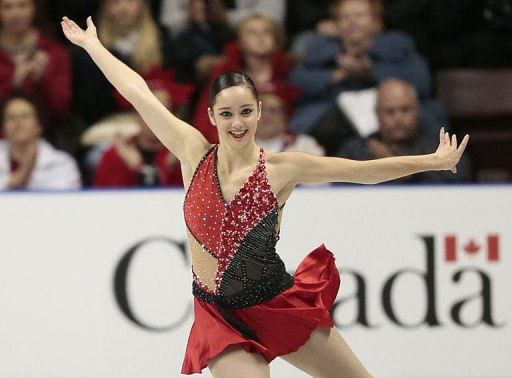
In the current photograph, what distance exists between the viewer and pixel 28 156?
609 centimetres

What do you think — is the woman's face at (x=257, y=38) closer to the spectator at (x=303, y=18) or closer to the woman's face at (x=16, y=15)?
the spectator at (x=303, y=18)

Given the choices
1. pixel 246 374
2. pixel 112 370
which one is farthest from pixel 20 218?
pixel 246 374

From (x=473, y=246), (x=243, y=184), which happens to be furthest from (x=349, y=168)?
(x=473, y=246)

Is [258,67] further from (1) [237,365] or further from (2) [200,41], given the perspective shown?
(1) [237,365]

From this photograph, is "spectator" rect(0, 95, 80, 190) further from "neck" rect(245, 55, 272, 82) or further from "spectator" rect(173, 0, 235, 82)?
"neck" rect(245, 55, 272, 82)

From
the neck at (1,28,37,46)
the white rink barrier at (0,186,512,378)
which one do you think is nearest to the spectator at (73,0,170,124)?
the neck at (1,28,37,46)

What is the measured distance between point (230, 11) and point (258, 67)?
0.54 metres

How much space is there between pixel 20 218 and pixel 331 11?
7.66 feet

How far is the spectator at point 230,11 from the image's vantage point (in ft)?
22.2

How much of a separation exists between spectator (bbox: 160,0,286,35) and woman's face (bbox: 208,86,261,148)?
3.13m

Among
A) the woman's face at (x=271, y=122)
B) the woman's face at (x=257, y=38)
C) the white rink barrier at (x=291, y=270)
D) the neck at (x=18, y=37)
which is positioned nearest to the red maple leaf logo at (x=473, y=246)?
the white rink barrier at (x=291, y=270)

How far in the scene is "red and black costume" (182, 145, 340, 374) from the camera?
3.74 m

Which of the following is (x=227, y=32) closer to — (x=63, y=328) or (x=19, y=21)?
(x=19, y=21)

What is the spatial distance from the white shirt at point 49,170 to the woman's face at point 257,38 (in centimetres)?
121
